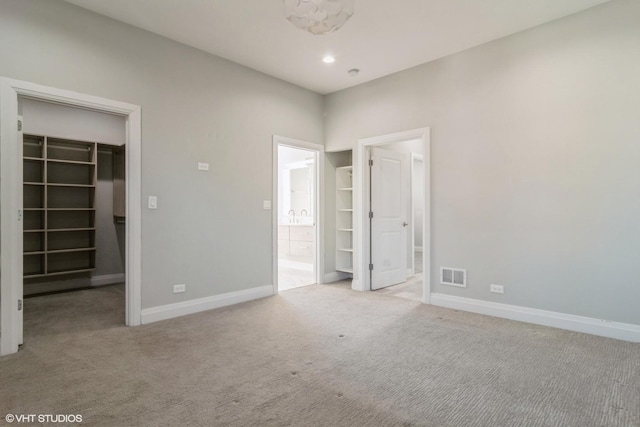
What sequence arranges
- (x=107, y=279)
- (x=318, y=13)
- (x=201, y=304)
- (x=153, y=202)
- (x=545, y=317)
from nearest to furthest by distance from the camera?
(x=318, y=13), (x=545, y=317), (x=153, y=202), (x=201, y=304), (x=107, y=279)

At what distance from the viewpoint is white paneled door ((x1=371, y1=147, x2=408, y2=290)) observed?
5.00 m

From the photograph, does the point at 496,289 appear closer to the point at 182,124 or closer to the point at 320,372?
the point at 320,372

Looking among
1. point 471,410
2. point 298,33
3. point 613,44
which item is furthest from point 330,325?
point 613,44

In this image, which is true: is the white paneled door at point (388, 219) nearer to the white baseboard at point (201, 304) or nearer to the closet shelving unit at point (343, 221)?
the closet shelving unit at point (343, 221)

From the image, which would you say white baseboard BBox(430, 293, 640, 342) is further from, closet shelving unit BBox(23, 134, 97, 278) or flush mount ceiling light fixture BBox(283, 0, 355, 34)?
closet shelving unit BBox(23, 134, 97, 278)

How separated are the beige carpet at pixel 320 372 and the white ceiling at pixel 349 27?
299 centimetres

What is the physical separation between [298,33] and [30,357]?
3.70 m

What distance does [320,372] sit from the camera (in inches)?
93.1

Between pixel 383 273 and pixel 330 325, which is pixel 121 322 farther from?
pixel 383 273

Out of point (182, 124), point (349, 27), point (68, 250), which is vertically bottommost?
point (68, 250)

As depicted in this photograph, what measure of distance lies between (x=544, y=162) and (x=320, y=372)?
2.95 metres

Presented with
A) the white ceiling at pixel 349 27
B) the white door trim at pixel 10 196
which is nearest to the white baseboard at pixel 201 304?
the white door trim at pixel 10 196

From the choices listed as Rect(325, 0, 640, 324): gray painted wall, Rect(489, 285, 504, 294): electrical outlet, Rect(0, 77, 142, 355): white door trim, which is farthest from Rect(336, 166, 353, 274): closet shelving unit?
Rect(0, 77, 142, 355): white door trim

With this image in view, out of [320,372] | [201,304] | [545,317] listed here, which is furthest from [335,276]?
[320,372]
